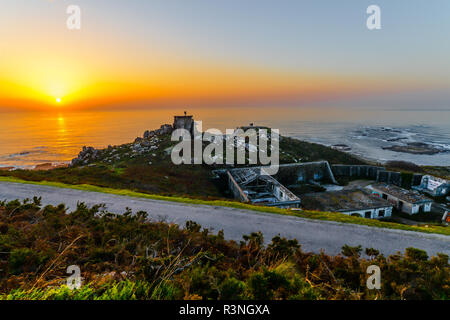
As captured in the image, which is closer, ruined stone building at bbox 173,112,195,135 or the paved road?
the paved road

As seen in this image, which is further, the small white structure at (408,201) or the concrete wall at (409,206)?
the small white structure at (408,201)

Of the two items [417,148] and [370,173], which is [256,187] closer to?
[370,173]

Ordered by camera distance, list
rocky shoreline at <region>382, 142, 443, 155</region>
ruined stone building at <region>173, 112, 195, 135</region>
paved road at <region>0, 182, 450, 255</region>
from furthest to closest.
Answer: rocky shoreline at <region>382, 142, 443, 155</region>
ruined stone building at <region>173, 112, 195, 135</region>
paved road at <region>0, 182, 450, 255</region>

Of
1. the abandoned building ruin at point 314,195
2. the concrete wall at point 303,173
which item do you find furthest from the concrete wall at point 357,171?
the abandoned building ruin at point 314,195

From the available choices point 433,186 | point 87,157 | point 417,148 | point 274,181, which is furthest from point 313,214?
point 417,148

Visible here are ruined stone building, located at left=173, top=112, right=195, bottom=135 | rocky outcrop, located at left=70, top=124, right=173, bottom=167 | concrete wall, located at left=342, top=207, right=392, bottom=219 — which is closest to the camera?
concrete wall, located at left=342, top=207, right=392, bottom=219

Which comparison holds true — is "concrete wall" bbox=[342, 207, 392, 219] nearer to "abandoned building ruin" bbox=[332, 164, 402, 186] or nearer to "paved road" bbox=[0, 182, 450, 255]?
"paved road" bbox=[0, 182, 450, 255]

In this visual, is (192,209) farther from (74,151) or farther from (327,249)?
(74,151)

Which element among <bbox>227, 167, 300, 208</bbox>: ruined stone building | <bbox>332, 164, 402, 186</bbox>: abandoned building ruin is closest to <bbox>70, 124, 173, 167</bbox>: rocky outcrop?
<bbox>227, 167, 300, 208</bbox>: ruined stone building

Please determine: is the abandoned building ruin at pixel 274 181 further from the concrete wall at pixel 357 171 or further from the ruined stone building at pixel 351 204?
the concrete wall at pixel 357 171
